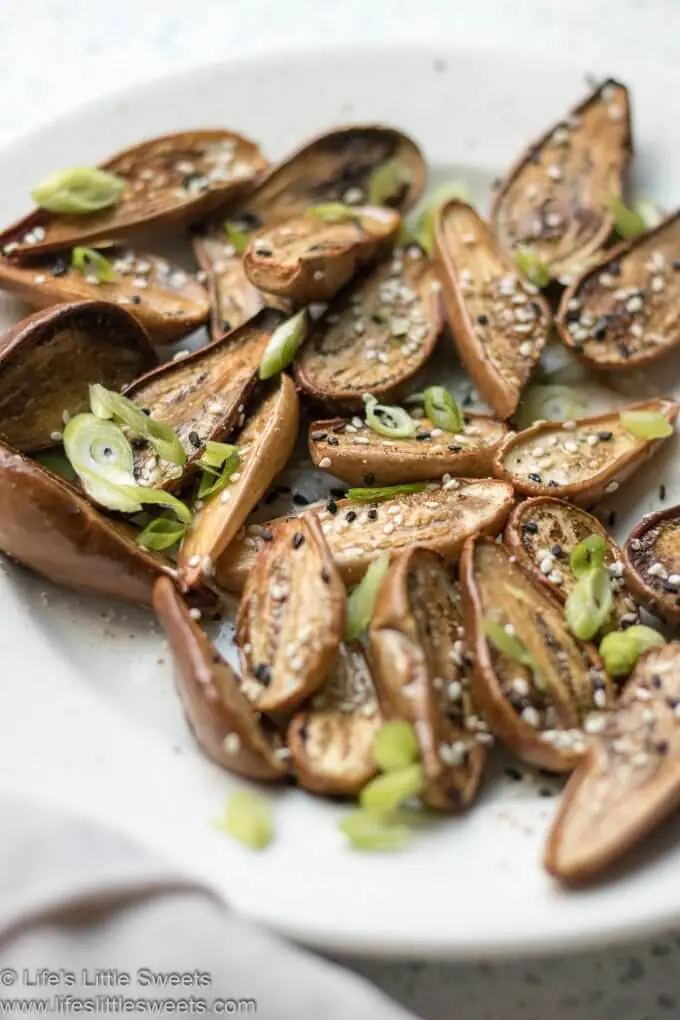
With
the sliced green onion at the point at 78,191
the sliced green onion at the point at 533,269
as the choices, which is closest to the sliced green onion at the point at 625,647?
the sliced green onion at the point at 533,269

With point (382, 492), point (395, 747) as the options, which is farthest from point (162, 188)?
point (395, 747)

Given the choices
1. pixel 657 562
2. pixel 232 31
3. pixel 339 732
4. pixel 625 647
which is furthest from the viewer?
pixel 232 31

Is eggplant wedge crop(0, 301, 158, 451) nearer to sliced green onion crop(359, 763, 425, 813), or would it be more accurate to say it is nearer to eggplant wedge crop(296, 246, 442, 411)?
eggplant wedge crop(296, 246, 442, 411)

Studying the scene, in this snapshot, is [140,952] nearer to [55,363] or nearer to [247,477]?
[247,477]

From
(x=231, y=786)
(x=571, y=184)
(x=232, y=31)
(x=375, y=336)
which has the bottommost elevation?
(x=231, y=786)

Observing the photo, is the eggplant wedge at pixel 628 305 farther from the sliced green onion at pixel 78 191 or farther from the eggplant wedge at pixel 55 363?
the sliced green onion at pixel 78 191
